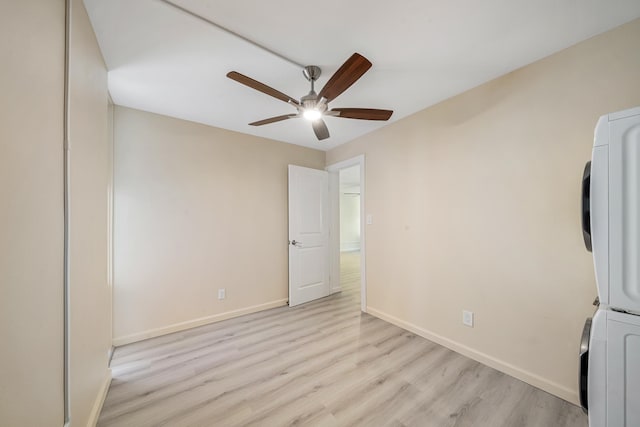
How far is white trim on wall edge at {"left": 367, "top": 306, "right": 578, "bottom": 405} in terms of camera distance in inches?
61.9

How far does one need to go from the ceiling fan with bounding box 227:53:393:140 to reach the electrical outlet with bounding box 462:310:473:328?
1887 millimetres

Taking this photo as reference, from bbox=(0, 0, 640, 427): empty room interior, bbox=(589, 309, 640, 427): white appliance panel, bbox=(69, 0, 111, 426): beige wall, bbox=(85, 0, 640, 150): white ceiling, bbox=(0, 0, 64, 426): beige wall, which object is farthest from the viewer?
bbox=(85, 0, 640, 150): white ceiling

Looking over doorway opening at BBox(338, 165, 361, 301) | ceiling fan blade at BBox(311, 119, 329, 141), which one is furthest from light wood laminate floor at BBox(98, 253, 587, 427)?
doorway opening at BBox(338, 165, 361, 301)

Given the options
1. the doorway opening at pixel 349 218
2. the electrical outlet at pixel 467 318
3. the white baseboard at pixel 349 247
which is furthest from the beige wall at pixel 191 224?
the white baseboard at pixel 349 247

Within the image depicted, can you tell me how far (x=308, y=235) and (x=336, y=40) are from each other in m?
2.55

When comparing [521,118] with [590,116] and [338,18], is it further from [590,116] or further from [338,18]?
[338,18]

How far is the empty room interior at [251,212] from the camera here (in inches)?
36.3

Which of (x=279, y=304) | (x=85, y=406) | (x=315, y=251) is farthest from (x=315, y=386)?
(x=315, y=251)

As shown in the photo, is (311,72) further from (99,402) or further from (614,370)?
(99,402)

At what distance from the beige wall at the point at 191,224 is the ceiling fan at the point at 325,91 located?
1408 mm

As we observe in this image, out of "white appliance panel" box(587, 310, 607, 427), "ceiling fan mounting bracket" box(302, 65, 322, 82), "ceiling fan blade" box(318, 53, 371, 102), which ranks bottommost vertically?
"white appliance panel" box(587, 310, 607, 427)

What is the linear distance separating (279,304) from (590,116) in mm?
3545

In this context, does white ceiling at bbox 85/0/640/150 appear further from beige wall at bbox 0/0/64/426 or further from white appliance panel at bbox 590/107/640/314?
white appliance panel at bbox 590/107/640/314

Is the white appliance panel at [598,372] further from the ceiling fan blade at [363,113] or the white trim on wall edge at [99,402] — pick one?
the white trim on wall edge at [99,402]
